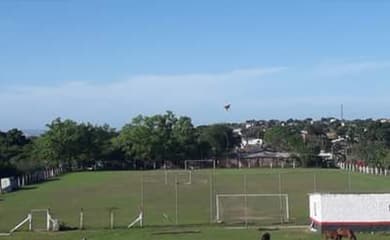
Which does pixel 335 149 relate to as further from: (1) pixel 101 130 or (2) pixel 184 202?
(2) pixel 184 202

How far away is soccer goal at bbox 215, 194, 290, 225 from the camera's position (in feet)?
141

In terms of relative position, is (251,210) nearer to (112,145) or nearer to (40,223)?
(40,223)

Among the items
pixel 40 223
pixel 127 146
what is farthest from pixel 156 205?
pixel 127 146

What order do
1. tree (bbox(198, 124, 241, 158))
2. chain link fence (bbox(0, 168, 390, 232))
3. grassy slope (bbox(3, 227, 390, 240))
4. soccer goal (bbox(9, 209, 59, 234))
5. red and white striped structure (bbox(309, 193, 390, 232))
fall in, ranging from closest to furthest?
grassy slope (bbox(3, 227, 390, 240)) → red and white striped structure (bbox(309, 193, 390, 232)) → soccer goal (bbox(9, 209, 59, 234)) → chain link fence (bbox(0, 168, 390, 232)) → tree (bbox(198, 124, 241, 158))

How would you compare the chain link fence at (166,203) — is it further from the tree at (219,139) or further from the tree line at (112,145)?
the tree at (219,139)

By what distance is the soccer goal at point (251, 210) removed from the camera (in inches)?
1695

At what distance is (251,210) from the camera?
4969cm

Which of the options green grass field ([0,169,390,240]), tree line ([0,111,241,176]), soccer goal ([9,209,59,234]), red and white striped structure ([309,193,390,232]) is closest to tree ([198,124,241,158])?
tree line ([0,111,241,176])

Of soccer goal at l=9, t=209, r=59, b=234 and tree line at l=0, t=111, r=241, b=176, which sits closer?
soccer goal at l=9, t=209, r=59, b=234

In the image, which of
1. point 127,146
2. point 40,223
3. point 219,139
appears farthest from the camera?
point 219,139

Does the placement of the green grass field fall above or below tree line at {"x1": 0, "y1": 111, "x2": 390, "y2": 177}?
below

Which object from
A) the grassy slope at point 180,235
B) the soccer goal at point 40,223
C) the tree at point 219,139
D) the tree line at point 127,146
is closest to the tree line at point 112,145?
the tree line at point 127,146

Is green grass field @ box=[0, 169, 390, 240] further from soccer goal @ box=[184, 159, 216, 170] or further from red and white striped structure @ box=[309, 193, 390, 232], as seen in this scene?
soccer goal @ box=[184, 159, 216, 170]

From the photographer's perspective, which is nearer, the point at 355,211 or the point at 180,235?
the point at 180,235
